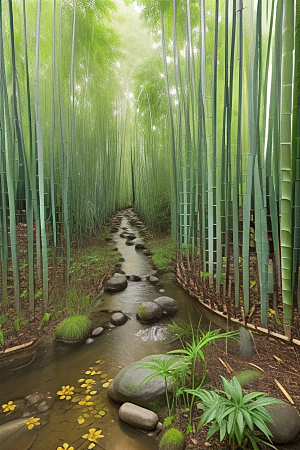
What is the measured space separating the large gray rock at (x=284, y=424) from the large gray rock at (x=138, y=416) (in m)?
0.44

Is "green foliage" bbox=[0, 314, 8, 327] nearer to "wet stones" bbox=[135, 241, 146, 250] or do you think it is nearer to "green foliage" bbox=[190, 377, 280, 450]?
"green foliage" bbox=[190, 377, 280, 450]

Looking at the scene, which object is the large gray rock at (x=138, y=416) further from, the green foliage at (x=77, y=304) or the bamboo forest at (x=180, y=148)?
the green foliage at (x=77, y=304)

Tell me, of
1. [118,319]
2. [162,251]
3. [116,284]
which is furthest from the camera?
[162,251]

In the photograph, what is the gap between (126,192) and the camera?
10.1 meters

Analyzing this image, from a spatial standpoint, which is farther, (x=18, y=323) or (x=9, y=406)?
(x=18, y=323)

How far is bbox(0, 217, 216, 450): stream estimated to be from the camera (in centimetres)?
120

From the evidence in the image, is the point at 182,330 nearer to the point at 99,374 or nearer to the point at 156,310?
the point at 156,310

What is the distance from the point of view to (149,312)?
233cm

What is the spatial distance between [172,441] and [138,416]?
21 cm

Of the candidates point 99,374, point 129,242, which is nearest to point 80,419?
point 99,374

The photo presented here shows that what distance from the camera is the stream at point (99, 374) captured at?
1.20 m

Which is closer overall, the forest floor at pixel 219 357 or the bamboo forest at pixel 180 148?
the forest floor at pixel 219 357

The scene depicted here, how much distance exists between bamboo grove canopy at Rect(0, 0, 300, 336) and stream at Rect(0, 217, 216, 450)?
44 centimetres

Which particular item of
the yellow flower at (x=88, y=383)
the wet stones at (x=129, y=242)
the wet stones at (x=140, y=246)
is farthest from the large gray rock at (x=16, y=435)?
the wet stones at (x=129, y=242)
